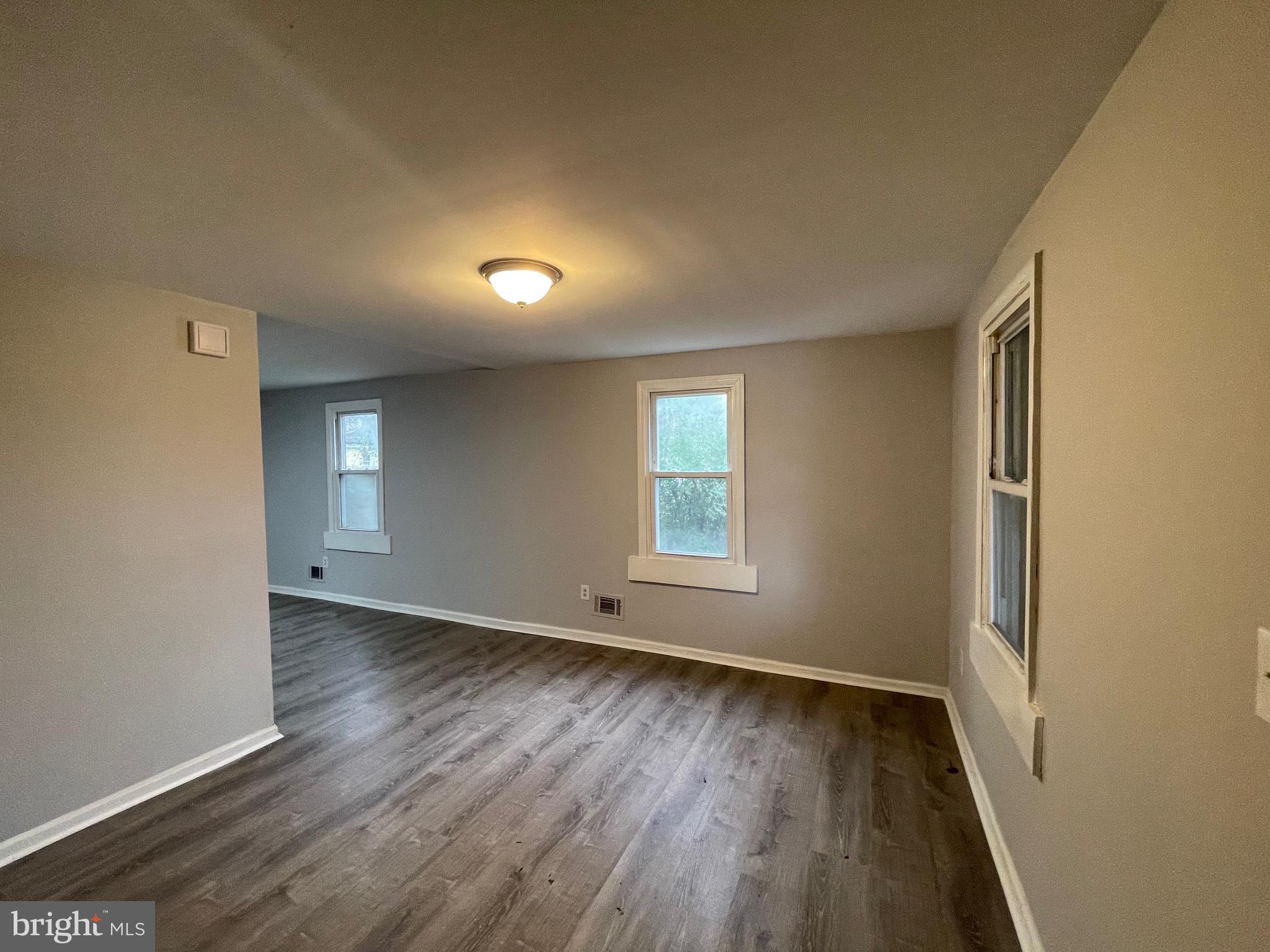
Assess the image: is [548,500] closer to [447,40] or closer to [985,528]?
[985,528]

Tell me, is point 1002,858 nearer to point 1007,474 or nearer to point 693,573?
point 1007,474

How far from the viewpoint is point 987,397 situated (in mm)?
2131

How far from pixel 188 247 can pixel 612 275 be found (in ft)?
5.20

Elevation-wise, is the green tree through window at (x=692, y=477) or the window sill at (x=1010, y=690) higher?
the green tree through window at (x=692, y=477)

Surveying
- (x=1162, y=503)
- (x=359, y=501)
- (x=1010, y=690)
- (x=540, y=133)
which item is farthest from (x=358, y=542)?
(x=1162, y=503)

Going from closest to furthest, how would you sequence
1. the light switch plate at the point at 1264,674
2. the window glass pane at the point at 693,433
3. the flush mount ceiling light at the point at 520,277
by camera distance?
the light switch plate at the point at 1264,674 → the flush mount ceiling light at the point at 520,277 → the window glass pane at the point at 693,433

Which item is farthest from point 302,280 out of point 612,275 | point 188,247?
point 612,275

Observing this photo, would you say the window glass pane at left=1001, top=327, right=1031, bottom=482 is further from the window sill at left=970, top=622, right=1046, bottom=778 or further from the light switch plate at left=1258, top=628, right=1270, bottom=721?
the light switch plate at left=1258, top=628, right=1270, bottom=721

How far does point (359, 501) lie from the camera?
5.17m

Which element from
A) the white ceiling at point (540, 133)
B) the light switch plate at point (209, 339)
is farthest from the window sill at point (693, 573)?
the light switch plate at point (209, 339)

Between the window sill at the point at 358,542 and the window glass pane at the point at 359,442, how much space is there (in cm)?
68
